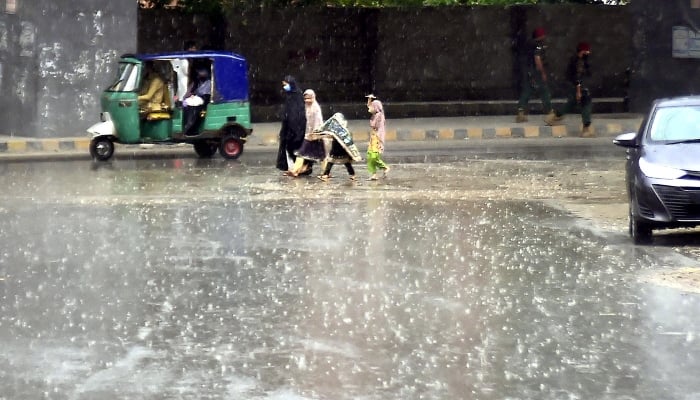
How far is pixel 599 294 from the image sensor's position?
1009 cm

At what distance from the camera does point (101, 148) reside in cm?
→ 2172

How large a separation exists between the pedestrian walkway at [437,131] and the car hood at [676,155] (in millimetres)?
12212

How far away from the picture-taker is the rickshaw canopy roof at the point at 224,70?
2141cm

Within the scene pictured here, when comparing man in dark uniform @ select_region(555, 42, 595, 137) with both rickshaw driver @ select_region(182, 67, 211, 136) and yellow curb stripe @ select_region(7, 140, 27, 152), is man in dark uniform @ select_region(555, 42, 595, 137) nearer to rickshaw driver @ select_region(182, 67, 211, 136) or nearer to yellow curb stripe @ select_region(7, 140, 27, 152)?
rickshaw driver @ select_region(182, 67, 211, 136)

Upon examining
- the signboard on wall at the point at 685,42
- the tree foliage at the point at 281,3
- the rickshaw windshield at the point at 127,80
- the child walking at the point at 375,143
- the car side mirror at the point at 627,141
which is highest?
the tree foliage at the point at 281,3

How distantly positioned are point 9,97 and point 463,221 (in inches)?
553

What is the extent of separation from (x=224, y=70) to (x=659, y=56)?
1070 centimetres

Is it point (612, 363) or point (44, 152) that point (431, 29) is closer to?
point (44, 152)

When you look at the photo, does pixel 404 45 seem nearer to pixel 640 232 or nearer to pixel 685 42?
pixel 685 42

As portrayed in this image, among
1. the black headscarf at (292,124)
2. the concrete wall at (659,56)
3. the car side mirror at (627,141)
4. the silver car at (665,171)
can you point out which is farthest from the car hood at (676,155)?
the concrete wall at (659,56)

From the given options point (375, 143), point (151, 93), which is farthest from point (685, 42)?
point (375, 143)

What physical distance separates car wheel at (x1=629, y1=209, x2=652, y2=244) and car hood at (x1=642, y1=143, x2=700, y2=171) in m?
0.56

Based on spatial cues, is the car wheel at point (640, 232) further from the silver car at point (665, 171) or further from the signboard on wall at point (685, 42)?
the signboard on wall at point (685, 42)

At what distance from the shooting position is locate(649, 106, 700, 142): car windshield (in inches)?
524
